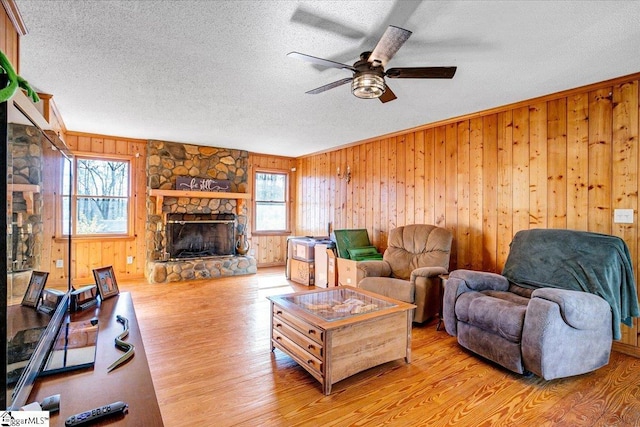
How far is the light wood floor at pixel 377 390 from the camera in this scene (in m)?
1.92

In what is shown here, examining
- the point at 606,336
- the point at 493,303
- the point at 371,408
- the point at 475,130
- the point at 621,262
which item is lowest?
the point at 371,408

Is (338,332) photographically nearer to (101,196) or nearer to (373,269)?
(373,269)

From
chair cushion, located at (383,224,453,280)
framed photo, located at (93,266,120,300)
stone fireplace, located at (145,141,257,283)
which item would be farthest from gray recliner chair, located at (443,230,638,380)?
stone fireplace, located at (145,141,257,283)

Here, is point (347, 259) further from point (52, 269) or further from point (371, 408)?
point (52, 269)

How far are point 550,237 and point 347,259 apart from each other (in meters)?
2.46

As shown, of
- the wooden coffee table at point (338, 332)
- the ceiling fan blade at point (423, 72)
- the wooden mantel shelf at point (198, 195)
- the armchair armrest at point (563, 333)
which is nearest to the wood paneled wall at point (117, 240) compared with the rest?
the wooden mantel shelf at point (198, 195)

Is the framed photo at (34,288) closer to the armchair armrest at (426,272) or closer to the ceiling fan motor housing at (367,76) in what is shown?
the ceiling fan motor housing at (367,76)

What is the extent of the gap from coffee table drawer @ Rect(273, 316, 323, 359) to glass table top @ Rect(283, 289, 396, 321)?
0.60 feet

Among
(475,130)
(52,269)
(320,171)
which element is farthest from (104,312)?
(320,171)

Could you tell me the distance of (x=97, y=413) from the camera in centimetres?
103

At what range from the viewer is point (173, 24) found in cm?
203

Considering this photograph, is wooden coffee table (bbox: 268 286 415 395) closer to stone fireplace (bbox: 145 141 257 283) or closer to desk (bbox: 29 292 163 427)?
desk (bbox: 29 292 163 427)

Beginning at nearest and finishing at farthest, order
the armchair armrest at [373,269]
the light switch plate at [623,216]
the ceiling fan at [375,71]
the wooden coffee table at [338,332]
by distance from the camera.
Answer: the ceiling fan at [375,71] < the wooden coffee table at [338,332] < the light switch plate at [623,216] < the armchair armrest at [373,269]

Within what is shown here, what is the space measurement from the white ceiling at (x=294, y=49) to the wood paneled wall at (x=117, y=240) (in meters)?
1.33
